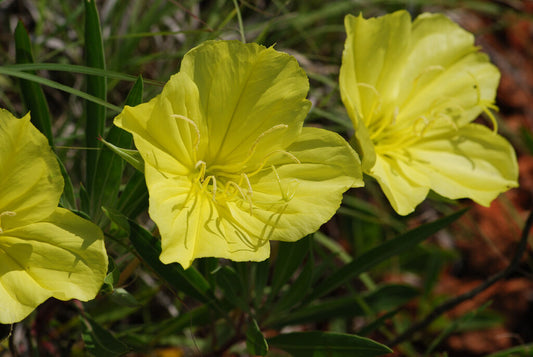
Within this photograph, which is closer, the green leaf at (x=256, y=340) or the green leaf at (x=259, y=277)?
the green leaf at (x=256, y=340)

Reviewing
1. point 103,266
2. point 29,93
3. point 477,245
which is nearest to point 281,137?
point 103,266

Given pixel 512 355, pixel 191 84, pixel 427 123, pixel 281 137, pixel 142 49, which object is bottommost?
pixel 512 355

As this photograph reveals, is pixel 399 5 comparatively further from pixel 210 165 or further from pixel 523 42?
pixel 210 165

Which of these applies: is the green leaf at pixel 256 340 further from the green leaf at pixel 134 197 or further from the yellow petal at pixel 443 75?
the yellow petal at pixel 443 75

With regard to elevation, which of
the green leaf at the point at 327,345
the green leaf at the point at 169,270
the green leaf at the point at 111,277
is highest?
the green leaf at the point at 111,277

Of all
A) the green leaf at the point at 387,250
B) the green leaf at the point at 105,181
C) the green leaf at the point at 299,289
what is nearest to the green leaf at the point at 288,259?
the green leaf at the point at 299,289

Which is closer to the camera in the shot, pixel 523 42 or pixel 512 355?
pixel 512 355
